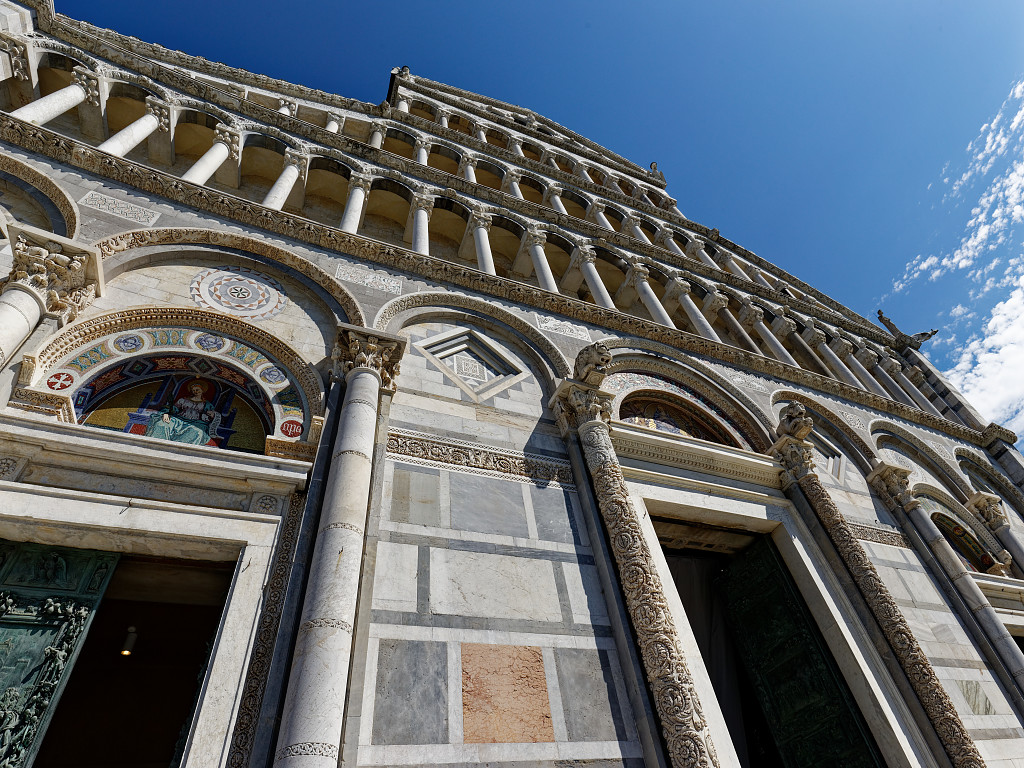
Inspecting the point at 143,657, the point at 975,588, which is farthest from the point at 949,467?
the point at 143,657

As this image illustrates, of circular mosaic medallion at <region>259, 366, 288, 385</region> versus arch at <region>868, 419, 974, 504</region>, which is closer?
circular mosaic medallion at <region>259, 366, 288, 385</region>

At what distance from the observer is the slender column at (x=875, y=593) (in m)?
5.29

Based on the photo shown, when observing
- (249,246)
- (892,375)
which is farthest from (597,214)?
(249,246)

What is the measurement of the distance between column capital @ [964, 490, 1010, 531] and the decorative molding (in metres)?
8.36

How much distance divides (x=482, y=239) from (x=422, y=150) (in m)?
4.89

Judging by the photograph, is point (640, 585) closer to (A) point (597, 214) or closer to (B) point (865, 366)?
(A) point (597, 214)

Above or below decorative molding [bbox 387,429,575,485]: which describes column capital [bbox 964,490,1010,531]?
above

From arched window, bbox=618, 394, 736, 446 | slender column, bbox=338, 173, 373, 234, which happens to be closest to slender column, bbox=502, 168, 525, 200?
slender column, bbox=338, 173, 373, 234

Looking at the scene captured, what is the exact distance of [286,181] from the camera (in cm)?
899

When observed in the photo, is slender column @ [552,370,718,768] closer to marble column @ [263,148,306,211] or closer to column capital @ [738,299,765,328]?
marble column @ [263,148,306,211]

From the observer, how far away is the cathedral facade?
3686 mm

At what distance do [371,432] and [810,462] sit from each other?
582 cm

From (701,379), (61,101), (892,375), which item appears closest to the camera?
(61,101)

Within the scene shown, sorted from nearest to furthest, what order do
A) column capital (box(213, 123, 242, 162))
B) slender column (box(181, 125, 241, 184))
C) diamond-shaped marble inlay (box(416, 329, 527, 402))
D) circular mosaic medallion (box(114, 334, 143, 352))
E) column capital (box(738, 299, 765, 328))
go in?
circular mosaic medallion (box(114, 334, 143, 352)), diamond-shaped marble inlay (box(416, 329, 527, 402)), slender column (box(181, 125, 241, 184)), column capital (box(213, 123, 242, 162)), column capital (box(738, 299, 765, 328))
